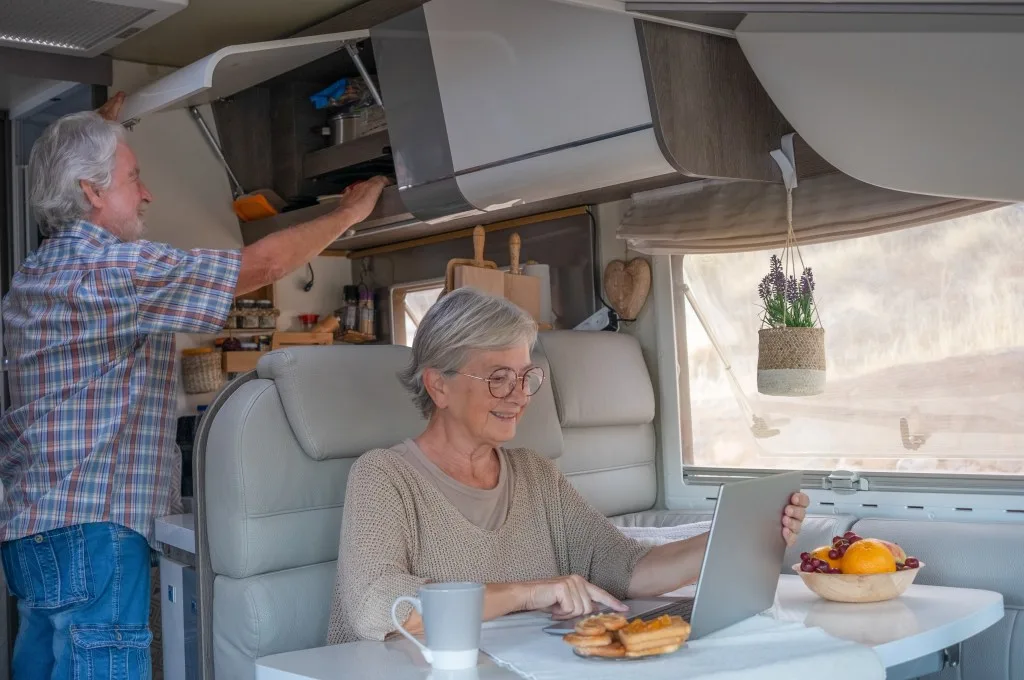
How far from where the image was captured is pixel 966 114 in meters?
1.81

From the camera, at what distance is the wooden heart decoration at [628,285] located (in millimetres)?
3096

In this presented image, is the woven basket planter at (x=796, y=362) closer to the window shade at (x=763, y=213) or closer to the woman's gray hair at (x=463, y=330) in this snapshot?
the window shade at (x=763, y=213)

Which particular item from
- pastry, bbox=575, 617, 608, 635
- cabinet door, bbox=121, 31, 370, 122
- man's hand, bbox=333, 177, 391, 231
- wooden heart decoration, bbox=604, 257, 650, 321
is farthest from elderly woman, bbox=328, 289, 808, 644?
wooden heart decoration, bbox=604, 257, 650, 321

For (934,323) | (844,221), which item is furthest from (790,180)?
(934,323)

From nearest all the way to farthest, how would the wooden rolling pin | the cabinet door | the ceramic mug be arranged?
the ceramic mug
the cabinet door
the wooden rolling pin

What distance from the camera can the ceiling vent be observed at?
242 centimetres

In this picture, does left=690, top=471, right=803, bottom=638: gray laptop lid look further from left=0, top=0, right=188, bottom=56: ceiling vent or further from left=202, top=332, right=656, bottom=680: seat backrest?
left=0, top=0, right=188, bottom=56: ceiling vent

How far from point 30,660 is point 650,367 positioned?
6.06 ft

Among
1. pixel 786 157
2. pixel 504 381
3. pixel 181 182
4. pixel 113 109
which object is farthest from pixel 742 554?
pixel 181 182

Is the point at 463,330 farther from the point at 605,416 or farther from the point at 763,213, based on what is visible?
the point at 763,213

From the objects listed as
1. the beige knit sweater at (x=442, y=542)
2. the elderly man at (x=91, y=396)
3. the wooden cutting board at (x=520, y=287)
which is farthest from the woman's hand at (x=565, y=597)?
the wooden cutting board at (x=520, y=287)

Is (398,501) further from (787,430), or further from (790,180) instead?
(787,430)

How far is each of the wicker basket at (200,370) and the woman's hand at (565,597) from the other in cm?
206

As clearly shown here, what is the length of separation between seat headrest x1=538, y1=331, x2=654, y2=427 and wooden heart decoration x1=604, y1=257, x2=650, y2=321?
11cm
